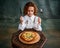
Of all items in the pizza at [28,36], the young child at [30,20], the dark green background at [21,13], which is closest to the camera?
the pizza at [28,36]

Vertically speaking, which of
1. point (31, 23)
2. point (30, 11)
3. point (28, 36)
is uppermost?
point (30, 11)

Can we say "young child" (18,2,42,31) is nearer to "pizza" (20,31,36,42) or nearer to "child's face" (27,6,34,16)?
"child's face" (27,6,34,16)

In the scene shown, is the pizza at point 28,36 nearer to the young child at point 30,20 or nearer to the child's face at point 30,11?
the young child at point 30,20

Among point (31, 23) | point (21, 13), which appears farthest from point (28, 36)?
point (21, 13)

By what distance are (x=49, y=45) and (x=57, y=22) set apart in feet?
2.03

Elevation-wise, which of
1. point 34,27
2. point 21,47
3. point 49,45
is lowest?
point 49,45

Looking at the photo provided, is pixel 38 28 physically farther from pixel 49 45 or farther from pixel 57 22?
pixel 57 22

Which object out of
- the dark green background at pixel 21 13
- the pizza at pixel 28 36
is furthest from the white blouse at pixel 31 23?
the dark green background at pixel 21 13

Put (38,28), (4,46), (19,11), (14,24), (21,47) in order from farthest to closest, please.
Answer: (19,11) → (14,24) → (4,46) → (38,28) → (21,47)

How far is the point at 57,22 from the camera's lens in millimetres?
3449

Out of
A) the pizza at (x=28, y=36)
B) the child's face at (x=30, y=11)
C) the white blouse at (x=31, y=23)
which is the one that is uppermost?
the child's face at (x=30, y=11)

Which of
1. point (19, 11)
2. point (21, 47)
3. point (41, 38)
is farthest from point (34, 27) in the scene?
point (19, 11)

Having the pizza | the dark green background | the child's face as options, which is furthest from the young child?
the dark green background

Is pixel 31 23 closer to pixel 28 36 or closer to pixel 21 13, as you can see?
pixel 28 36
